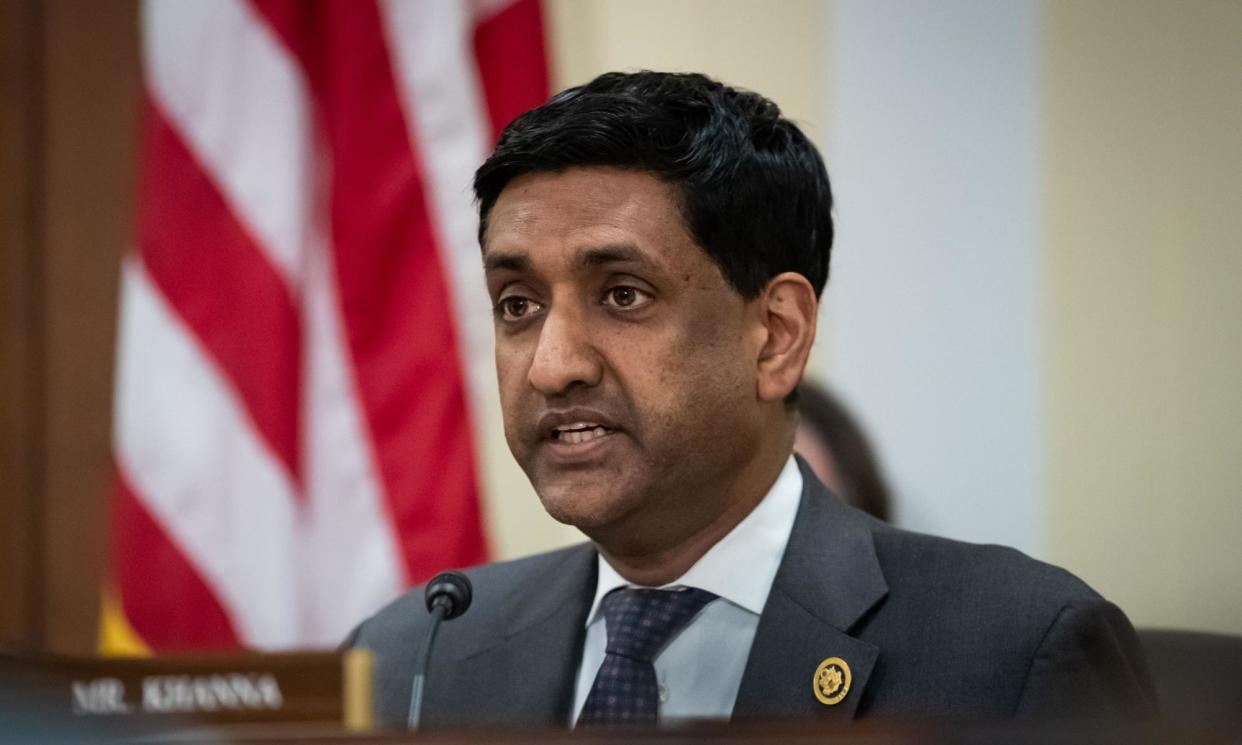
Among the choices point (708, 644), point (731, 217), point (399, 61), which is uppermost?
point (399, 61)

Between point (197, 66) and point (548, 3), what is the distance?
78 cm

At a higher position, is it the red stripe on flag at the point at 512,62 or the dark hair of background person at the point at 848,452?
the red stripe on flag at the point at 512,62

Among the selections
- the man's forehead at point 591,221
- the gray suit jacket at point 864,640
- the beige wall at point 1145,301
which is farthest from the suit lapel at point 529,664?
the beige wall at point 1145,301

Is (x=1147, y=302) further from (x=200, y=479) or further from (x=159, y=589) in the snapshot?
(x=159, y=589)

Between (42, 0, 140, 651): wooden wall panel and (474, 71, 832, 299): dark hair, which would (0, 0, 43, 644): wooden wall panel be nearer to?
(42, 0, 140, 651): wooden wall panel

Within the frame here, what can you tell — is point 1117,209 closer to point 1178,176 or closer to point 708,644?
point 1178,176

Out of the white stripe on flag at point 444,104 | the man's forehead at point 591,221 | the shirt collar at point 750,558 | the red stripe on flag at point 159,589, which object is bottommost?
the red stripe on flag at point 159,589

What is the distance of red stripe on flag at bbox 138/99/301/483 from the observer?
3.06 meters

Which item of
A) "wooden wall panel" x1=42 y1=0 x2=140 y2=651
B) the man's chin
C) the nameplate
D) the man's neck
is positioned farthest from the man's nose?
"wooden wall panel" x1=42 y1=0 x2=140 y2=651

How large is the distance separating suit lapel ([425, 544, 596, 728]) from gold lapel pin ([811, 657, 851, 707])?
34 centimetres

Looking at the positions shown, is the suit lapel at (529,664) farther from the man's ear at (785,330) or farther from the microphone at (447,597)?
the man's ear at (785,330)

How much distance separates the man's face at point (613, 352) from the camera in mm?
1645

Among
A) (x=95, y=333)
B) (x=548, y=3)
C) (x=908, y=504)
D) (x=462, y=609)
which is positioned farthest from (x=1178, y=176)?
(x=95, y=333)

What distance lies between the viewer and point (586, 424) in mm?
1649
